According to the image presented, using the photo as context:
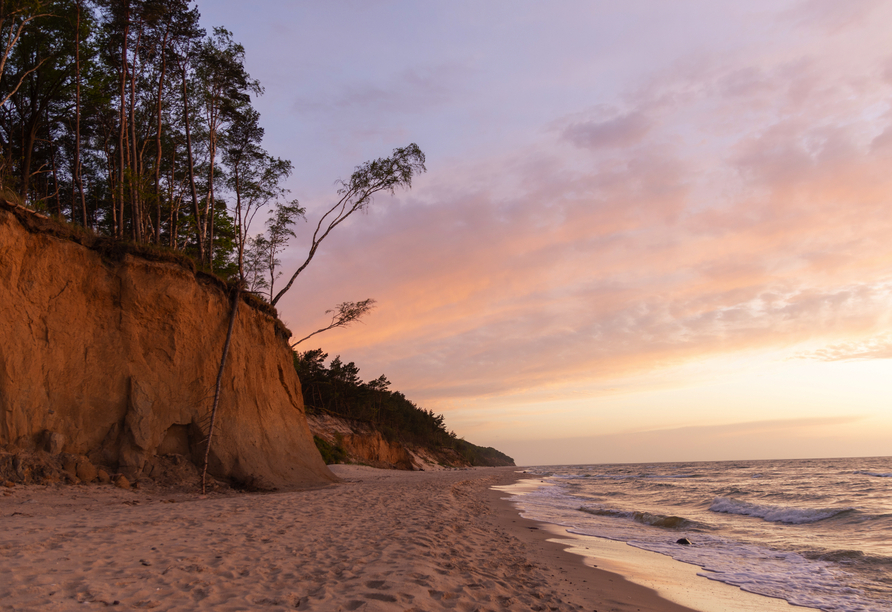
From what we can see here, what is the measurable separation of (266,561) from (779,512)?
59.7 feet

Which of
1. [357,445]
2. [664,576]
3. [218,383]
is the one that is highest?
[218,383]

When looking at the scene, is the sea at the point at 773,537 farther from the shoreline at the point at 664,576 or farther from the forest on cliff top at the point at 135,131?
the forest on cliff top at the point at 135,131

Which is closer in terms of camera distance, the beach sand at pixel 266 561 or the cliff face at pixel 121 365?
the beach sand at pixel 266 561

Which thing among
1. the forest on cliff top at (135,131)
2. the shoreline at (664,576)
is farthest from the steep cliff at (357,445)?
the shoreline at (664,576)

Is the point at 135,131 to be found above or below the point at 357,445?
above

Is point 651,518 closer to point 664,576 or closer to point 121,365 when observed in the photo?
point 664,576

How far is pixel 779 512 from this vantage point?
1712cm

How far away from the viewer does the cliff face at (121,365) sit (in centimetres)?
1099

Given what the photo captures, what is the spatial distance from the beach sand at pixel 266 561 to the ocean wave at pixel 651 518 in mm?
6296

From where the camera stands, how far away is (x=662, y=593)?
7078 millimetres

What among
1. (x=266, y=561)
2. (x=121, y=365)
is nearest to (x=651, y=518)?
(x=266, y=561)

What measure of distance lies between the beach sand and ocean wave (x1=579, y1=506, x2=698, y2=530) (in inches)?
248

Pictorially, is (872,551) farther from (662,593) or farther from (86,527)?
(86,527)

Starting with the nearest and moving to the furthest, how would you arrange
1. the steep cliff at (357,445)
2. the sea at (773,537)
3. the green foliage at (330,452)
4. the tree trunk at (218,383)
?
the sea at (773,537)
the tree trunk at (218,383)
the green foliage at (330,452)
the steep cliff at (357,445)
